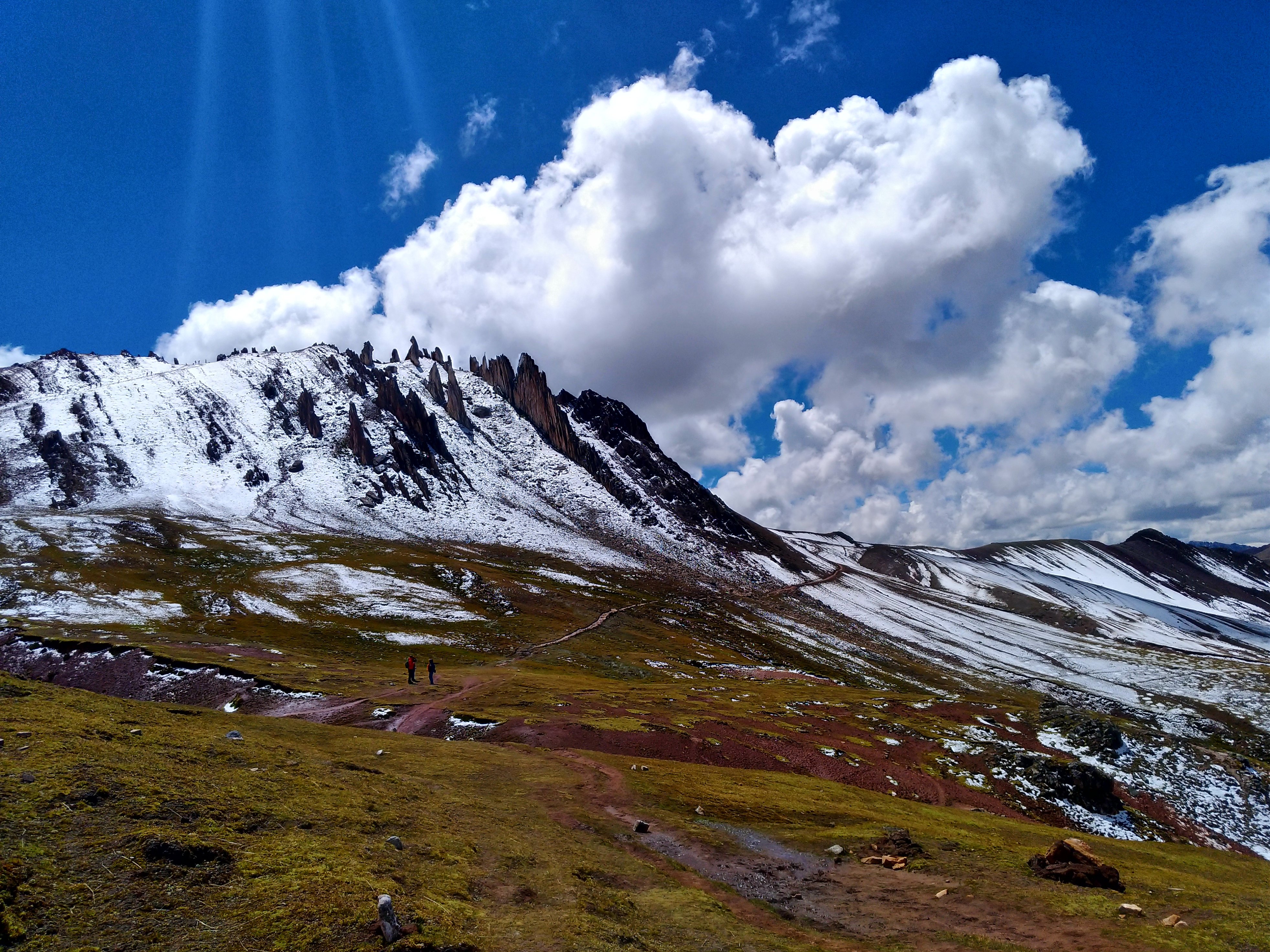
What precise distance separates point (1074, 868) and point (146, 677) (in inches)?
2450

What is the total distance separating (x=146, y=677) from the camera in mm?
50375

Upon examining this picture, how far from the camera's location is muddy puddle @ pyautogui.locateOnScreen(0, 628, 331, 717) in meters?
46.9

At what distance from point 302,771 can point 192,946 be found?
44.3ft

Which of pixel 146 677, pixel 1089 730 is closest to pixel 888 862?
pixel 1089 730

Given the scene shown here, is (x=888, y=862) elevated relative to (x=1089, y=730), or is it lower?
elevated

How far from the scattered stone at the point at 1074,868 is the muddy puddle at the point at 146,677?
146ft

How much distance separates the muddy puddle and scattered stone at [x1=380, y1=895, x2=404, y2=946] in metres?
37.6

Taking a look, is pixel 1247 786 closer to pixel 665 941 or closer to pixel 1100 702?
pixel 1100 702

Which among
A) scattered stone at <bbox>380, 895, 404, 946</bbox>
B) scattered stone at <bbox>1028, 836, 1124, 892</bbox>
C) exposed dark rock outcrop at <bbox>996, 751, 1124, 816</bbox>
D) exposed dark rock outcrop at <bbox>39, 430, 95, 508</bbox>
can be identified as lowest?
exposed dark rock outcrop at <bbox>996, 751, 1124, 816</bbox>

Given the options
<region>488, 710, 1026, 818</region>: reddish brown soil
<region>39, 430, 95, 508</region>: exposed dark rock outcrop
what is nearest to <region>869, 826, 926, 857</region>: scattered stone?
<region>488, 710, 1026, 818</region>: reddish brown soil

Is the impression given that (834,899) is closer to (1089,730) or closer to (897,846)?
(897,846)

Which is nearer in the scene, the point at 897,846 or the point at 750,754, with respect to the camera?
the point at 897,846

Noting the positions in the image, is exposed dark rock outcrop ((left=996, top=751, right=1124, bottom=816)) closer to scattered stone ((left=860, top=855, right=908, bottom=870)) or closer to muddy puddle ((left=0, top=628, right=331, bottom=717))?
scattered stone ((left=860, top=855, right=908, bottom=870))

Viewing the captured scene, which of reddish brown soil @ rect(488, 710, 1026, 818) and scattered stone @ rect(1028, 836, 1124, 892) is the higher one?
scattered stone @ rect(1028, 836, 1124, 892)
